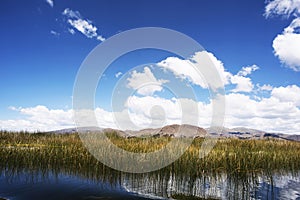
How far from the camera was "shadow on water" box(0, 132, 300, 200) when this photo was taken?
8805mm

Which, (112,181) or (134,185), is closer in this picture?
(134,185)

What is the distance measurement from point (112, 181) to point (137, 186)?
1.13m

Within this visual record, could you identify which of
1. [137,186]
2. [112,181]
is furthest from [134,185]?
[112,181]

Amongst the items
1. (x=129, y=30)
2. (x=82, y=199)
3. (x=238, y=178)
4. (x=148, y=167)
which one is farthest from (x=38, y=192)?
(x=129, y=30)

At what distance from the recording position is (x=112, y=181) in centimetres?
1027

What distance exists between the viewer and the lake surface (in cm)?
871

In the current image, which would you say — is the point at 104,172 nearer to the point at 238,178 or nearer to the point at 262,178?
the point at 238,178

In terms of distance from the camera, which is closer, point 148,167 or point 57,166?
point 148,167

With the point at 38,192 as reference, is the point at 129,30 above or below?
above

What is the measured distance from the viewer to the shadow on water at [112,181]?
28.9ft

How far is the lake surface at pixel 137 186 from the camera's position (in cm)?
871

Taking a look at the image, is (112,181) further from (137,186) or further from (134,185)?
(137,186)

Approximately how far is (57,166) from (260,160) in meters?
9.01

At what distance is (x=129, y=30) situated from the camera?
18.2 metres
